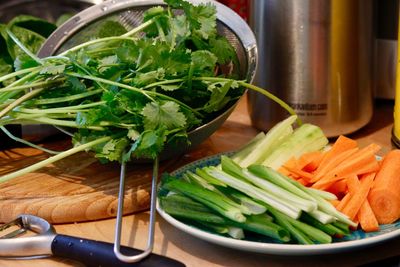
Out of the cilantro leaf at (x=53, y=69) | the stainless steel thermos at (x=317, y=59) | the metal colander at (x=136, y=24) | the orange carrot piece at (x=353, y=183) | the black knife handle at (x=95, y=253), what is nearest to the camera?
the black knife handle at (x=95, y=253)

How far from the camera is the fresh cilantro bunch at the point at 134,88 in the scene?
962 mm

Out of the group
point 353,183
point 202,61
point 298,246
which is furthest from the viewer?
point 202,61

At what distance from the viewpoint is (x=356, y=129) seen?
4.36 ft

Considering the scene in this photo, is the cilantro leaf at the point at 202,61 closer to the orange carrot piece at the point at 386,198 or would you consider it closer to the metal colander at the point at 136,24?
the metal colander at the point at 136,24

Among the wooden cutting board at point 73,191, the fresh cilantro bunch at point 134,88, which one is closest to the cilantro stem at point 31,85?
the fresh cilantro bunch at point 134,88

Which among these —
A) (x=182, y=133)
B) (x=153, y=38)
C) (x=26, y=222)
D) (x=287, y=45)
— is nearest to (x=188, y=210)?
(x=182, y=133)

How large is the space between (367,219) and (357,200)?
3 cm

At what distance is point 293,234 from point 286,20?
0.51 meters

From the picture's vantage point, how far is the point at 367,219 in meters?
0.88

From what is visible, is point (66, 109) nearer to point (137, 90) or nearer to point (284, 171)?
point (137, 90)

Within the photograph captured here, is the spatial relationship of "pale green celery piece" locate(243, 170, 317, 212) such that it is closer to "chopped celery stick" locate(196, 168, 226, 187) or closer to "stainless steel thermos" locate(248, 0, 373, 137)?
"chopped celery stick" locate(196, 168, 226, 187)

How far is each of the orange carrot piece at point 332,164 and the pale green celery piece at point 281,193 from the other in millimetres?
78

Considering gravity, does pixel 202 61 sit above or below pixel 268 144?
above

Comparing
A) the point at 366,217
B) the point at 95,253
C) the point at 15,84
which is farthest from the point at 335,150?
the point at 15,84
